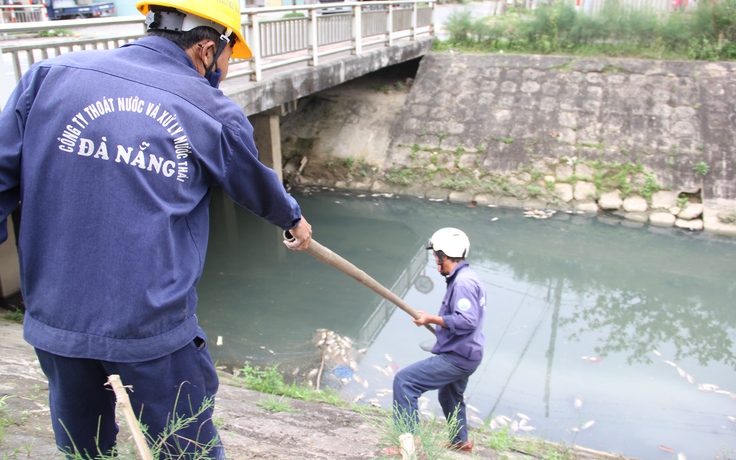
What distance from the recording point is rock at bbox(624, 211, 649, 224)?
9.87m

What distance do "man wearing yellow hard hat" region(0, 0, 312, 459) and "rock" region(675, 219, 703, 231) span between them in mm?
→ 9656

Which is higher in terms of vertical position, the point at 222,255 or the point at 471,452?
the point at 471,452

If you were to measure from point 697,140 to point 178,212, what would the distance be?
11.1m

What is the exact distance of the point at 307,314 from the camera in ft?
22.1

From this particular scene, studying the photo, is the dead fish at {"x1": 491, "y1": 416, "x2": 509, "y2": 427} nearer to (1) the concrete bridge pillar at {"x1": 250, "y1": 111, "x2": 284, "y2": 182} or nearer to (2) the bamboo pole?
(2) the bamboo pole

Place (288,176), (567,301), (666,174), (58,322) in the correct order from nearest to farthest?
(58,322)
(567,301)
(666,174)
(288,176)

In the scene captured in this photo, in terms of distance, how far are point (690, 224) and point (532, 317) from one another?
4.61 m

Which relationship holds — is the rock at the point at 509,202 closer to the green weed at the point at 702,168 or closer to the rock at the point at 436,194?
the rock at the point at 436,194

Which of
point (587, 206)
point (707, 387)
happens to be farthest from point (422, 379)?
point (587, 206)

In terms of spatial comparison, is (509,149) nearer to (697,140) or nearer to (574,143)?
(574,143)

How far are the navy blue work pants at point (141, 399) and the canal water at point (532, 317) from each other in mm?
3419

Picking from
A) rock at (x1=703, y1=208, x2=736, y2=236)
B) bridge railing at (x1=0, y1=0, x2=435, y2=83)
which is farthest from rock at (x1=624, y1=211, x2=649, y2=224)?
bridge railing at (x1=0, y1=0, x2=435, y2=83)

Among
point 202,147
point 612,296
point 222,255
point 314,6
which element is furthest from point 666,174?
point 202,147

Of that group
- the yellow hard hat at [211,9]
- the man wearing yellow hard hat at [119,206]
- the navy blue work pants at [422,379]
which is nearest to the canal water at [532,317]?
the navy blue work pants at [422,379]
